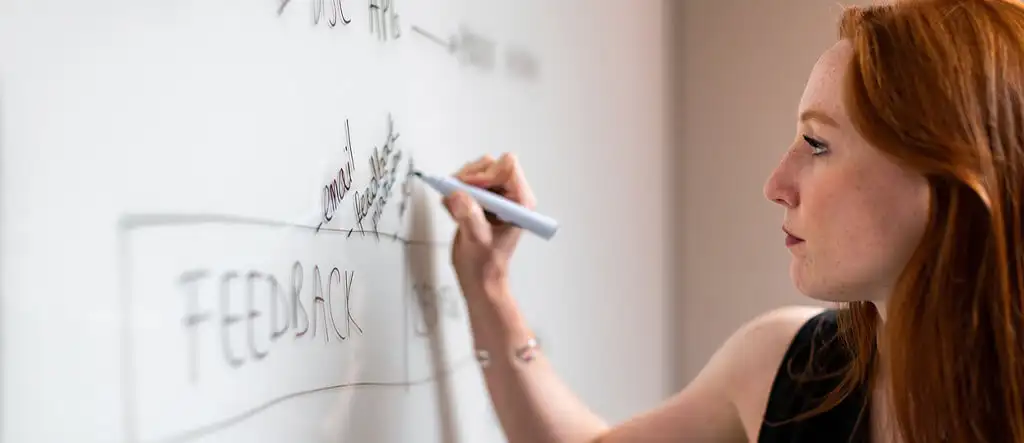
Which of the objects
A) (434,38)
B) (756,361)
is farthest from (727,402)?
(434,38)

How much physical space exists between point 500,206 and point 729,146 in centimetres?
69

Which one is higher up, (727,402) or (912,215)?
(912,215)

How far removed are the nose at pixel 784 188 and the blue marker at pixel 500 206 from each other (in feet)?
0.47

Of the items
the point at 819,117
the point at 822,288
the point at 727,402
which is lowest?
the point at 727,402

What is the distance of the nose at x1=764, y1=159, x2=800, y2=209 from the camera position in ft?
1.82

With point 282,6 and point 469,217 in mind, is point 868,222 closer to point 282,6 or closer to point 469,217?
point 469,217

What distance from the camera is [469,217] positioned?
58 centimetres

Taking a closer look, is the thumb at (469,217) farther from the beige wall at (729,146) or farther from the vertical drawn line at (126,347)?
the beige wall at (729,146)

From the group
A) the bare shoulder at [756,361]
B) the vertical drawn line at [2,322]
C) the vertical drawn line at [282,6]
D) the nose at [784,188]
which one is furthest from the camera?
the bare shoulder at [756,361]

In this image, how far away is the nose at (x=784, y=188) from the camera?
56cm

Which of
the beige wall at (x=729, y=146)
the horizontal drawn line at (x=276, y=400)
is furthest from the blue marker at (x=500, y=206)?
the beige wall at (x=729, y=146)

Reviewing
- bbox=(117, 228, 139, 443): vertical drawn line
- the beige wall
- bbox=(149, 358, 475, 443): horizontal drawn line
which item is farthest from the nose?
the beige wall

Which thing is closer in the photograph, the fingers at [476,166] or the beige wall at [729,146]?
the fingers at [476,166]

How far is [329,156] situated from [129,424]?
0.18 m
